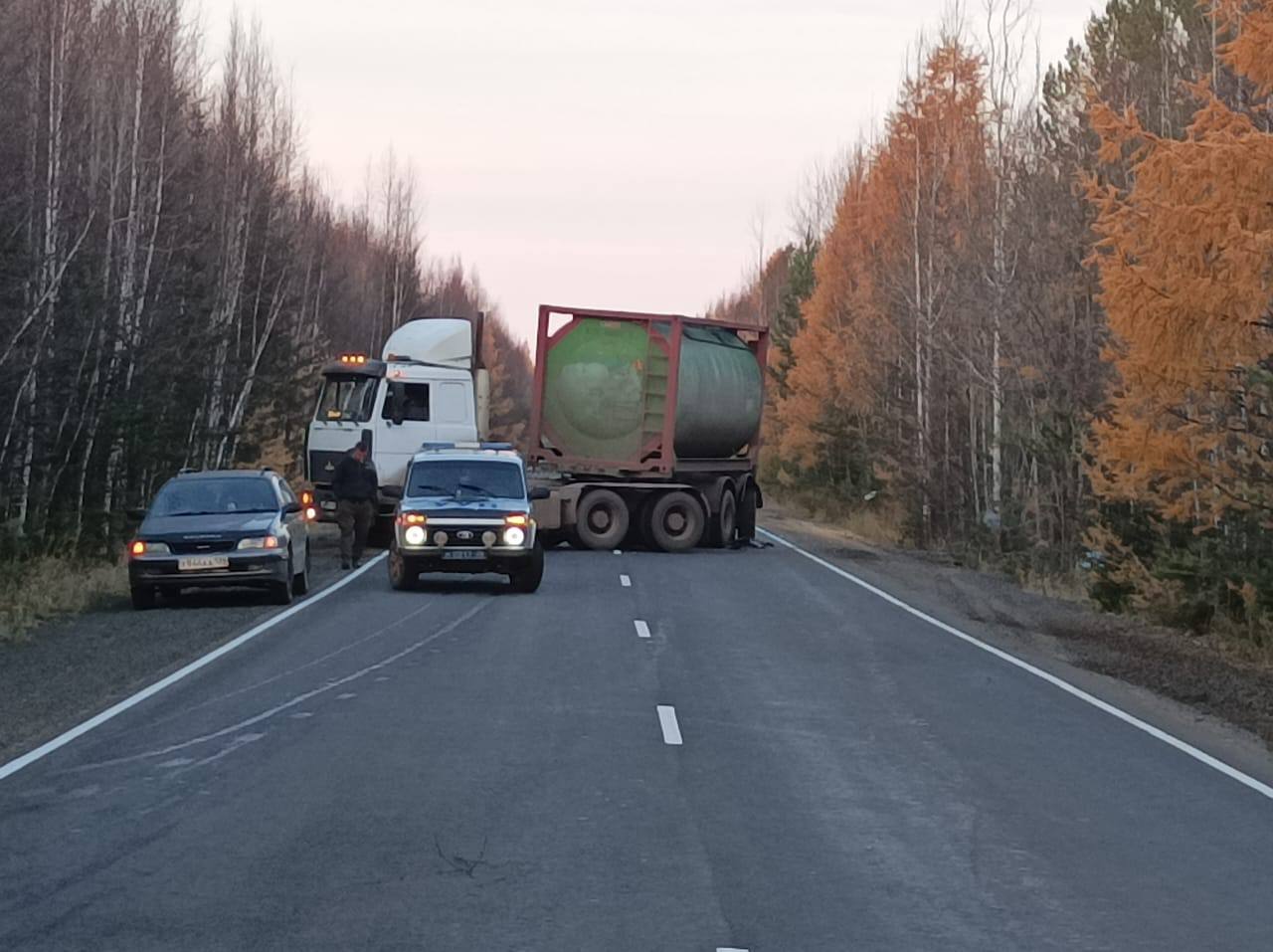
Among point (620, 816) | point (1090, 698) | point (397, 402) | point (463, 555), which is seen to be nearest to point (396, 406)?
point (397, 402)

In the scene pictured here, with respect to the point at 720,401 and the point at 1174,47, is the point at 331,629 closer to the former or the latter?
the point at 720,401

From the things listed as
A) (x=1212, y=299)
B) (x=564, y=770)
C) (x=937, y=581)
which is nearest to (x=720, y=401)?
(x=937, y=581)

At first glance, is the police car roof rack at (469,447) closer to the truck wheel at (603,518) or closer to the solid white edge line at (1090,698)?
the solid white edge line at (1090,698)

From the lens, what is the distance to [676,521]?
37.2 m

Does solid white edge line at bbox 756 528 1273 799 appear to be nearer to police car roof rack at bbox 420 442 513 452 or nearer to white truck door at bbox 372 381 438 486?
police car roof rack at bbox 420 442 513 452

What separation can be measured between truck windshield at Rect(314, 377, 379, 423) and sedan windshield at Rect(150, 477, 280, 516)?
9.63 metres

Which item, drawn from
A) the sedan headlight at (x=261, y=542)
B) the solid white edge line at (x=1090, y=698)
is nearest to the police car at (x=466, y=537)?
the sedan headlight at (x=261, y=542)

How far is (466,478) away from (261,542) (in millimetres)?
4369

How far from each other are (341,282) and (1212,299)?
6524cm

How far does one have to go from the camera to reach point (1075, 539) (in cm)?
3497

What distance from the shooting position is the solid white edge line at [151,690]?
41.7ft

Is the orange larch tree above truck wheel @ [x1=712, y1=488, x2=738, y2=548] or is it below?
above

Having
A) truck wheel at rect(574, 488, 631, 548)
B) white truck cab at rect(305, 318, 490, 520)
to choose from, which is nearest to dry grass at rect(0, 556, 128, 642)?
white truck cab at rect(305, 318, 490, 520)

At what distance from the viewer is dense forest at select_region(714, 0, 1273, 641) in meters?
18.7
